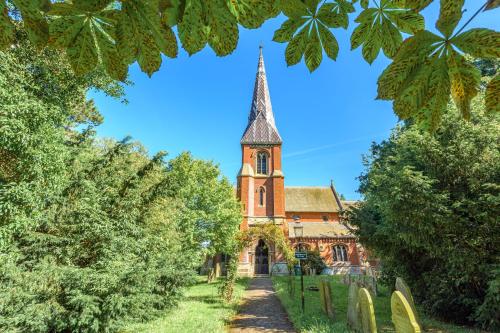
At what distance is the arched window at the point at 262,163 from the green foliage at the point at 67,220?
19.5 meters

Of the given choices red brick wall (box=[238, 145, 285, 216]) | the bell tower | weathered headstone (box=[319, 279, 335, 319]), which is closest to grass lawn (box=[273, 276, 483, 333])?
weathered headstone (box=[319, 279, 335, 319])

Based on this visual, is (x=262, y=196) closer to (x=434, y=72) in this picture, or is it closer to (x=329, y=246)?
(x=329, y=246)

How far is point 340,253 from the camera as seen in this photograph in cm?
2995

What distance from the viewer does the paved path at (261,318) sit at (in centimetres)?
832

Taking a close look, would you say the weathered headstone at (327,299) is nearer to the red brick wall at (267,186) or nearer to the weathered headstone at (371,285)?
the weathered headstone at (371,285)

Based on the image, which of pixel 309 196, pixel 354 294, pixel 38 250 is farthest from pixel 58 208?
pixel 309 196

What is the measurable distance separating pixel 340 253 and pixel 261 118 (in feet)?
60.1

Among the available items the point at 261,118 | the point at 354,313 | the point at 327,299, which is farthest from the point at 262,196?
the point at 354,313

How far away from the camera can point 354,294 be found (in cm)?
732

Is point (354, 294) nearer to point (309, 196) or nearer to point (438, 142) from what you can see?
point (438, 142)

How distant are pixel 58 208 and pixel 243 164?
76.0 feet

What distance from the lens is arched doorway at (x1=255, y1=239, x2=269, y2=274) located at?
2895 cm

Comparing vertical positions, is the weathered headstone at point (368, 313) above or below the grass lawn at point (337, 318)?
above

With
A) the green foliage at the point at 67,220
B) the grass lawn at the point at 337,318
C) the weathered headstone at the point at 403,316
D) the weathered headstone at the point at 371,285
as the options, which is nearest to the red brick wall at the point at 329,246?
the weathered headstone at the point at 371,285
